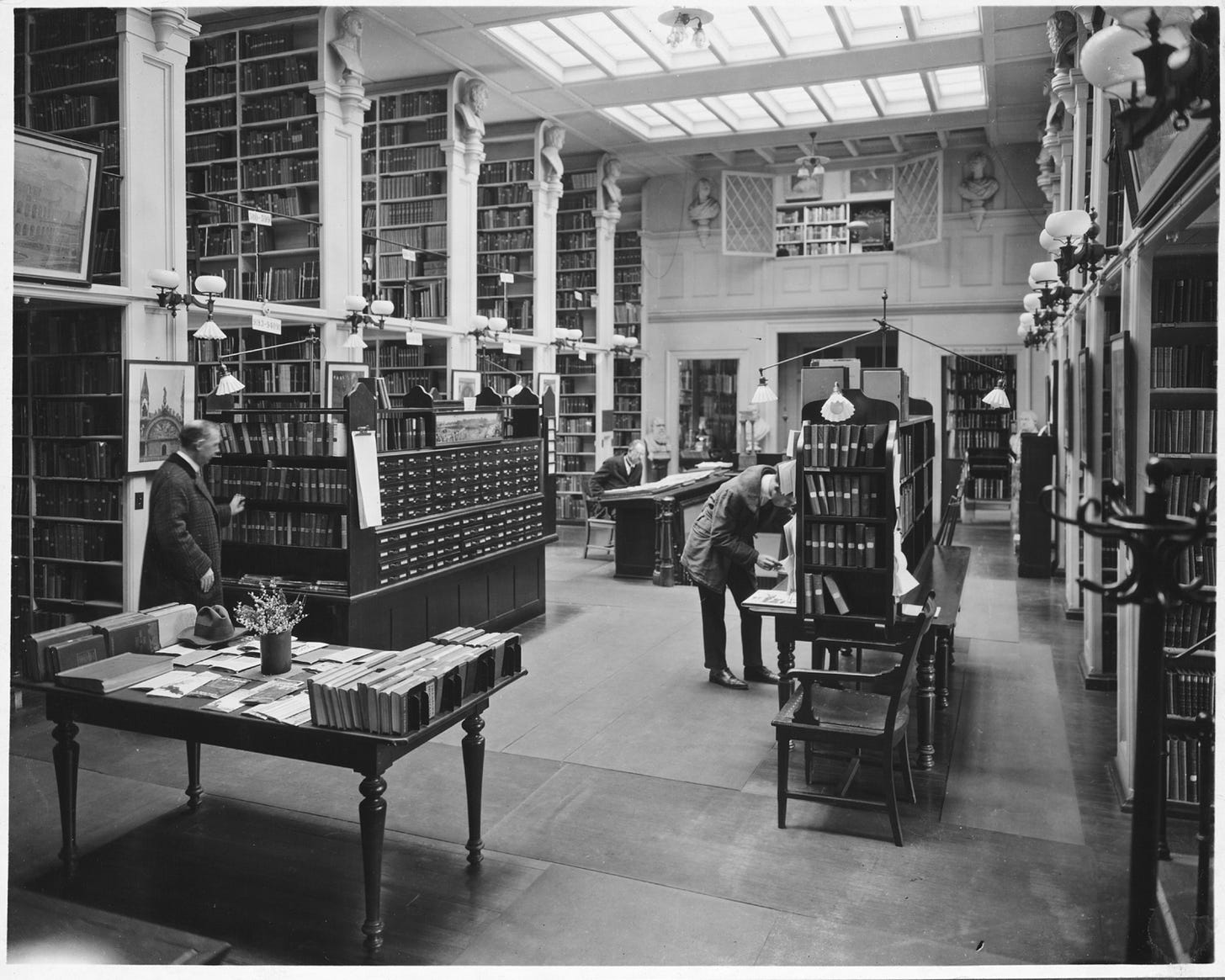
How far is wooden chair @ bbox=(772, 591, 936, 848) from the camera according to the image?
3902mm

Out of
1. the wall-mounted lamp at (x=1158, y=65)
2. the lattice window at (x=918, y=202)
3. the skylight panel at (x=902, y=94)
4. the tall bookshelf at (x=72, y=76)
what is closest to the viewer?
the wall-mounted lamp at (x=1158, y=65)

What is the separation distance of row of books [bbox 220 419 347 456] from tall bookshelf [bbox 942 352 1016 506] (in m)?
10.2

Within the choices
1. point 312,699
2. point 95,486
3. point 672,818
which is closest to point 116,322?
point 95,486

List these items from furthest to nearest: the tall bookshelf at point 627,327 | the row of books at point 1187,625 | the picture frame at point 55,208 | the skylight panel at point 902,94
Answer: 1. the tall bookshelf at point 627,327
2. the skylight panel at point 902,94
3. the picture frame at point 55,208
4. the row of books at point 1187,625

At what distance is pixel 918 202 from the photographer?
43.1 feet

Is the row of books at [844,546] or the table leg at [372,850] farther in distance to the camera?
the row of books at [844,546]

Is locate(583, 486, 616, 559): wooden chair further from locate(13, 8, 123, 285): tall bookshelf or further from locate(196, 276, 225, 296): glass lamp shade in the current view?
locate(13, 8, 123, 285): tall bookshelf

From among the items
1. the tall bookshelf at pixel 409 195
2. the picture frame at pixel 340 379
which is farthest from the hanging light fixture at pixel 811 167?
the picture frame at pixel 340 379

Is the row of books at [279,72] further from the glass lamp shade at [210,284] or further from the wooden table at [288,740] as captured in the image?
the wooden table at [288,740]

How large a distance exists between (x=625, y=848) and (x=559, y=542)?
844cm

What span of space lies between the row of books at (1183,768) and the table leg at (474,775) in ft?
9.02

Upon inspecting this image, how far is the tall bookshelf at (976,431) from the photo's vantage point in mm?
13734

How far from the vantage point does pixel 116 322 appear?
6703 mm

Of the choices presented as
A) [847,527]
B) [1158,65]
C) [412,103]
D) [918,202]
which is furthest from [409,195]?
[1158,65]
